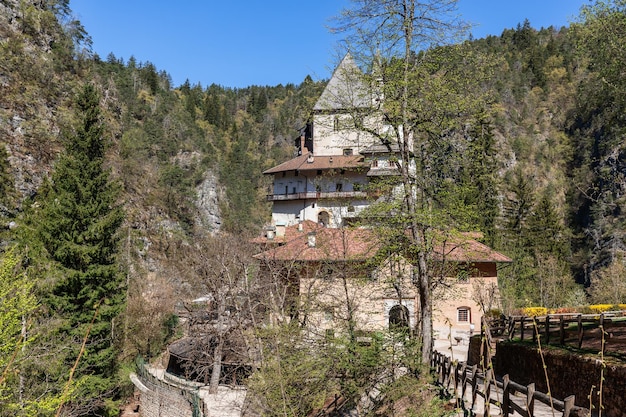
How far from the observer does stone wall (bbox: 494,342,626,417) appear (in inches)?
312

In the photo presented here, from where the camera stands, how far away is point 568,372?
9.69m

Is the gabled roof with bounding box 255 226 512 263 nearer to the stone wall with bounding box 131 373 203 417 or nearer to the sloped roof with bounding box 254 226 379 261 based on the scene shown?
the sloped roof with bounding box 254 226 379 261

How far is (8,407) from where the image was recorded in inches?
434

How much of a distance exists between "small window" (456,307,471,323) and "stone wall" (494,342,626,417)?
14.9 m

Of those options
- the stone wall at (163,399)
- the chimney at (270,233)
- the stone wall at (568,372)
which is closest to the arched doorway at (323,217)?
the chimney at (270,233)

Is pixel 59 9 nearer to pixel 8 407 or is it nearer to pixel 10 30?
pixel 10 30

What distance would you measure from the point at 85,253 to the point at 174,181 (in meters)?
44.8

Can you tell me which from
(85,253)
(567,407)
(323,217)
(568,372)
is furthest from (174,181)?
(567,407)

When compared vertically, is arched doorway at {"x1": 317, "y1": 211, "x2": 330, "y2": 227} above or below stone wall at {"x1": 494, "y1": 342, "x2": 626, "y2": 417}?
above

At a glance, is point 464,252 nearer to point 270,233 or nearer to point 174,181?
point 270,233

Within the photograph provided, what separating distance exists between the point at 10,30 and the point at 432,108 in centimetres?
4281

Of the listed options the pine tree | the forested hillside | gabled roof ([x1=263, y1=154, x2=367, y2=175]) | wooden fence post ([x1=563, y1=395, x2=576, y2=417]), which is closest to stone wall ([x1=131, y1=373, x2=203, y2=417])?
the forested hillside

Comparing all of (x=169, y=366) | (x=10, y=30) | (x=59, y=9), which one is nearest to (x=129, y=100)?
(x=59, y=9)

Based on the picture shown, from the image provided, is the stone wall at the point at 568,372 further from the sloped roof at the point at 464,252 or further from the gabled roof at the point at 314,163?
the gabled roof at the point at 314,163
